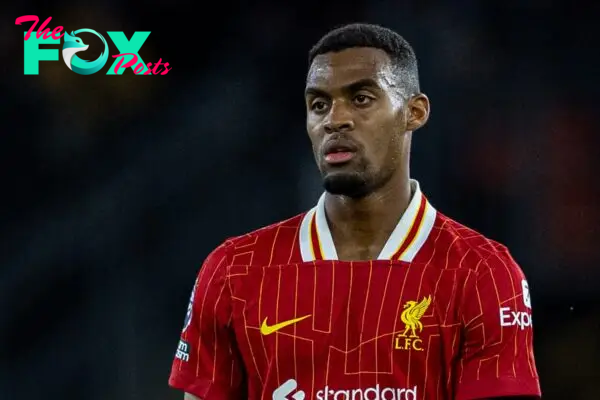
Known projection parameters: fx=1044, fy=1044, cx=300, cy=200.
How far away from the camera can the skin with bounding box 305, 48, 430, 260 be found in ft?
5.73

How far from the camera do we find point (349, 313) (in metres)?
1.71

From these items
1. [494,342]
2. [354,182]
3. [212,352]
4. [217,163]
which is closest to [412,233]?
[354,182]

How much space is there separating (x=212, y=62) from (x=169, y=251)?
22.4 inches

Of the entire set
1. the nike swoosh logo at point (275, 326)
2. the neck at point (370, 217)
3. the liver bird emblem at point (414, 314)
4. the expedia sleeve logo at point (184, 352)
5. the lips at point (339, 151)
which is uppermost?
the lips at point (339, 151)

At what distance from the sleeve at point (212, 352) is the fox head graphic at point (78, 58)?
1.45 meters

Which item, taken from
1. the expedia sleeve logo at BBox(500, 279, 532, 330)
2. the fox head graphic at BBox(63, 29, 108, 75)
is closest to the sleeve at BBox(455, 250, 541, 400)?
the expedia sleeve logo at BBox(500, 279, 532, 330)

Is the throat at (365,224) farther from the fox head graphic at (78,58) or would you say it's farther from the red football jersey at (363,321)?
the fox head graphic at (78,58)

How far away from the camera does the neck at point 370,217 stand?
1808 millimetres

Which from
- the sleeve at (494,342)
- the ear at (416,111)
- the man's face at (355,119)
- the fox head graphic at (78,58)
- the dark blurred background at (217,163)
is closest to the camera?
the sleeve at (494,342)

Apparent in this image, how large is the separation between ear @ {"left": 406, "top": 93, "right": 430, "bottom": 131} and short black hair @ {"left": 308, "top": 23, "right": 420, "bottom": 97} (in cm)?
2

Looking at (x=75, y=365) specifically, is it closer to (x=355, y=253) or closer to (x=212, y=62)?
(x=212, y=62)

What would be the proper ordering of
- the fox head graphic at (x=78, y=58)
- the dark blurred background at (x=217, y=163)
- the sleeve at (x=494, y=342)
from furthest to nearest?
1. the fox head graphic at (x=78, y=58)
2. the dark blurred background at (x=217, y=163)
3. the sleeve at (x=494, y=342)

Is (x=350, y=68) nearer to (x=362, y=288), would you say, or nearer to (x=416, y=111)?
(x=416, y=111)

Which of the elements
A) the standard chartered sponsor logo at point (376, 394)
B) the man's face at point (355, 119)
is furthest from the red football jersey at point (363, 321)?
the man's face at point (355, 119)
